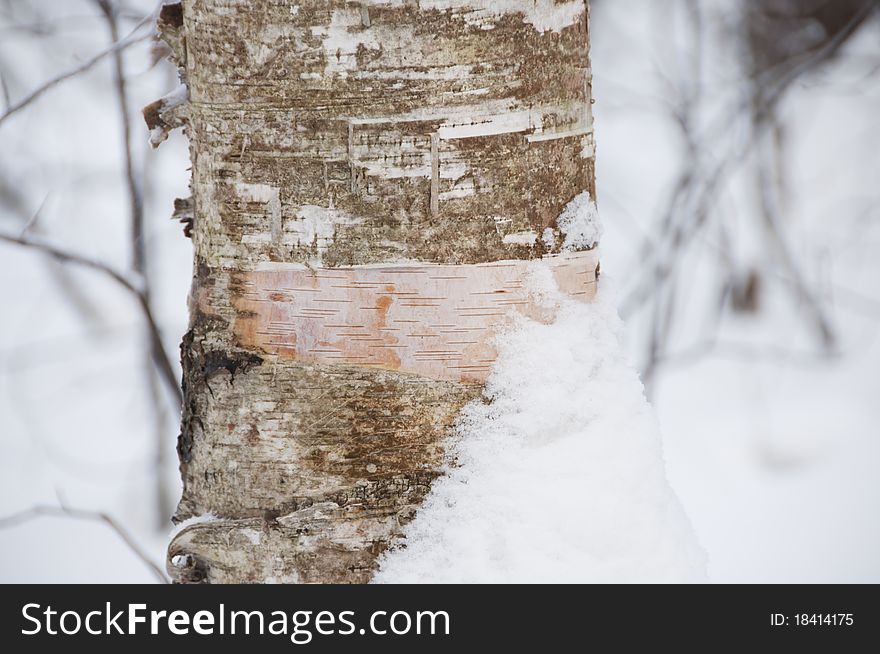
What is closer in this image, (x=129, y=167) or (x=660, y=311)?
(x=129, y=167)

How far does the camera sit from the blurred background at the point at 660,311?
10.1 ft

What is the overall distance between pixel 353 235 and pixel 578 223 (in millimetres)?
288

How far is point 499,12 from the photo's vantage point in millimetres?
917

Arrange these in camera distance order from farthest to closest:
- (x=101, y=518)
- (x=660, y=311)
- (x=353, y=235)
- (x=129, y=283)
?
(x=660, y=311), (x=129, y=283), (x=101, y=518), (x=353, y=235)

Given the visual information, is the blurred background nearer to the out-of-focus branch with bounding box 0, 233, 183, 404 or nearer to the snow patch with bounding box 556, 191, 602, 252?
the out-of-focus branch with bounding box 0, 233, 183, 404

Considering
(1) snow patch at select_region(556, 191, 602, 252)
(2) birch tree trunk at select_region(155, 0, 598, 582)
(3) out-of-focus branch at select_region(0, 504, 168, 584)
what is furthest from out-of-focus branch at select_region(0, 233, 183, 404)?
(1) snow patch at select_region(556, 191, 602, 252)

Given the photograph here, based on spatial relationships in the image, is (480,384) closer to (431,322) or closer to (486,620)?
(431,322)

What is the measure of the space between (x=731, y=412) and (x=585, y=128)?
14.8 feet

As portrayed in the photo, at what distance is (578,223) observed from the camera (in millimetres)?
997

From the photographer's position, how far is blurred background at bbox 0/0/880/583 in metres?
3.07

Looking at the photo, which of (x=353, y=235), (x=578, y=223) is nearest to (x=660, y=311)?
(x=578, y=223)

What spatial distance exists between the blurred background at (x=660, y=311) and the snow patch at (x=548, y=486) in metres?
0.97

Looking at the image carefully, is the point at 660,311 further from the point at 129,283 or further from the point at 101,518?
the point at 101,518

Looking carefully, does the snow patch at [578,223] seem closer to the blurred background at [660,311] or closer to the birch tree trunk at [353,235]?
the birch tree trunk at [353,235]
